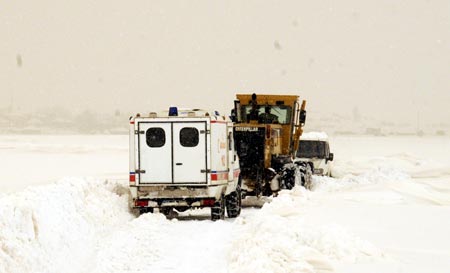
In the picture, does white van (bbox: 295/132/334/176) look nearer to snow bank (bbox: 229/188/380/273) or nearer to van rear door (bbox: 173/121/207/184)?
van rear door (bbox: 173/121/207/184)

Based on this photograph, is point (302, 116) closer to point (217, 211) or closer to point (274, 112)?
point (274, 112)

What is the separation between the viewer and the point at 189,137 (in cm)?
1909

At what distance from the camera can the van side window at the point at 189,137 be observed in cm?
1906

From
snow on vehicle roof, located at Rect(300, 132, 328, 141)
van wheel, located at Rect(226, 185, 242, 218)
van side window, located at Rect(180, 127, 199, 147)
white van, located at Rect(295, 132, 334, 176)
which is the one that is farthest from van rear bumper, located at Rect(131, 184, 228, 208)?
snow on vehicle roof, located at Rect(300, 132, 328, 141)

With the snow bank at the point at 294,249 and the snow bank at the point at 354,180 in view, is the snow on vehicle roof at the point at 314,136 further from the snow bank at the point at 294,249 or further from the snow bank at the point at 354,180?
the snow bank at the point at 294,249

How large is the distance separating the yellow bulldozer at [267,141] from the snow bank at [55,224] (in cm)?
631

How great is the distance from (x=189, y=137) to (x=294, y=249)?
29.4 ft

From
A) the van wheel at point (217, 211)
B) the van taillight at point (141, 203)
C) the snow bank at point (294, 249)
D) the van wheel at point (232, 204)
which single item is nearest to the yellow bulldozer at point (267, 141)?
the van wheel at point (232, 204)

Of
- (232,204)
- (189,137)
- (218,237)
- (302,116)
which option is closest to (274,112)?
(302,116)

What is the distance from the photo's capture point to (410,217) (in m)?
15.2

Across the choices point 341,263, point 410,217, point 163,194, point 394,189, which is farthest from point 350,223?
point 394,189

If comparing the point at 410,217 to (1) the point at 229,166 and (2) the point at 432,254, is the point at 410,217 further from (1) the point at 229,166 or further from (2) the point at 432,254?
(1) the point at 229,166

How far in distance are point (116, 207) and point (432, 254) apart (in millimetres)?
10144

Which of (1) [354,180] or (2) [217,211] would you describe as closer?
(2) [217,211]
